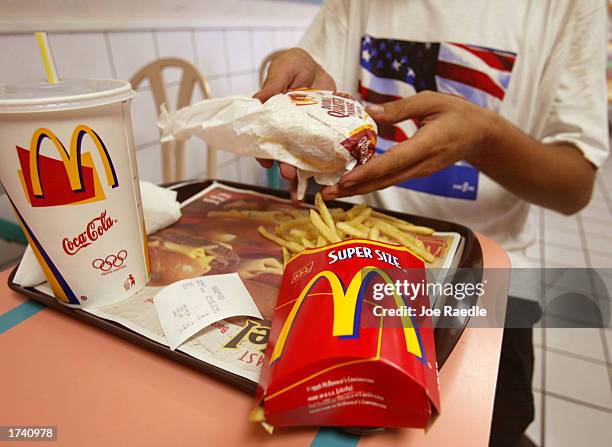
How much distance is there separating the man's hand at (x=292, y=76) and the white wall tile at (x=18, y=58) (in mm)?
766

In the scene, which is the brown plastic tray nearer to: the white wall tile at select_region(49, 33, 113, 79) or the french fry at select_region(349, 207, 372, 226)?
the french fry at select_region(349, 207, 372, 226)

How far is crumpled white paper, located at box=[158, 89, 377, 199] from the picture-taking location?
588mm

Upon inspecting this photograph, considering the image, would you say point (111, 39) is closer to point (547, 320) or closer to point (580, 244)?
point (547, 320)

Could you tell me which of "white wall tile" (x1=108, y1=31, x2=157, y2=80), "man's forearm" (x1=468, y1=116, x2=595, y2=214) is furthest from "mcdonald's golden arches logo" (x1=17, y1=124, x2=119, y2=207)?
"white wall tile" (x1=108, y1=31, x2=157, y2=80)

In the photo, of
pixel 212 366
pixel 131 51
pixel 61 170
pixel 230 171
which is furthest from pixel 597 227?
pixel 61 170

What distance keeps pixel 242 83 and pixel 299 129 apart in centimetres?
186

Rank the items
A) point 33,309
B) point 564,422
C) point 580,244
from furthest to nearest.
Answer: point 580,244 < point 564,422 < point 33,309

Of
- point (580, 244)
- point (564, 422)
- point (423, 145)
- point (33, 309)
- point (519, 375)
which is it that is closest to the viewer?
point (33, 309)

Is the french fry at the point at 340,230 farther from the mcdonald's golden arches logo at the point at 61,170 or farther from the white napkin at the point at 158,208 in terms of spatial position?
the mcdonald's golden arches logo at the point at 61,170

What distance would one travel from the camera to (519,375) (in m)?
0.85

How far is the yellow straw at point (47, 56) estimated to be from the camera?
18.2 inches

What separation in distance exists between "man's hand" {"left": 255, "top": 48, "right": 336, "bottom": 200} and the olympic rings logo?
0.27m

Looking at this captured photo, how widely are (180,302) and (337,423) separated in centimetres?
26

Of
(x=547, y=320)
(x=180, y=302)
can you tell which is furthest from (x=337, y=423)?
(x=547, y=320)
